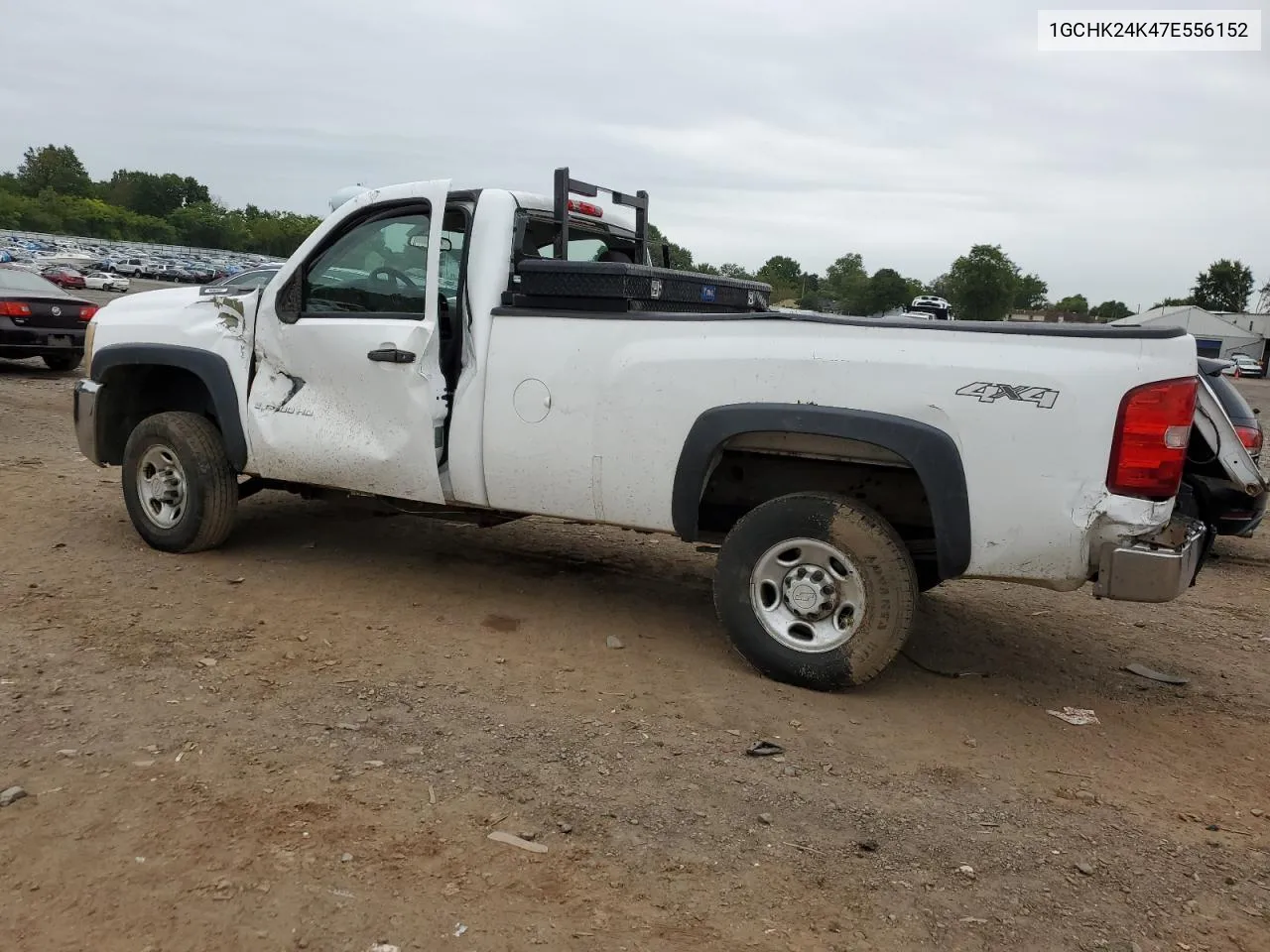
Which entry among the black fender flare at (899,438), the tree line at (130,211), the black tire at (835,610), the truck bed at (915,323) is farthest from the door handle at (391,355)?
the tree line at (130,211)

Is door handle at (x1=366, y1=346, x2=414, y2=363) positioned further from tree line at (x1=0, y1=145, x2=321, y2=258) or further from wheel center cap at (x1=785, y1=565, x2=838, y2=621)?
tree line at (x1=0, y1=145, x2=321, y2=258)

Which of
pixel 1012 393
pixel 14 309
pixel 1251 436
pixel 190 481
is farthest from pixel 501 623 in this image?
pixel 14 309

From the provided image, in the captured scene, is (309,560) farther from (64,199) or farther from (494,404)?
(64,199)

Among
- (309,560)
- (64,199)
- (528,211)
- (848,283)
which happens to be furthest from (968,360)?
(64,199)

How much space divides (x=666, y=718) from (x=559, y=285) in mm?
1948

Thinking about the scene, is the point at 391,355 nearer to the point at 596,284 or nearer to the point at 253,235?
the point at 596,284

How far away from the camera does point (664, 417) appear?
4227 millimetres

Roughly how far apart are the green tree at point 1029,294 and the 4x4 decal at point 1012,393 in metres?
69.8

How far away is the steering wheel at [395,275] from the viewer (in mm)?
4887

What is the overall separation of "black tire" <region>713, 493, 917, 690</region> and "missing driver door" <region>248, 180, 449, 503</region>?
1.55m

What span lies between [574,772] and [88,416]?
4047mm

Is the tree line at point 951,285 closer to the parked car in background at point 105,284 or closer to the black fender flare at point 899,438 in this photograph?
the parked car in background at point 105,284

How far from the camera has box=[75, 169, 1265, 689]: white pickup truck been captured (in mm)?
3609

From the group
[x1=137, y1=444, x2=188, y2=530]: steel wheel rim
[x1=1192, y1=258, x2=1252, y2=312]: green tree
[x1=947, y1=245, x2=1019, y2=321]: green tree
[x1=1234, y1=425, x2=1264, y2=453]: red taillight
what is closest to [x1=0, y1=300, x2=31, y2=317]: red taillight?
[x1=137, y1=444, x2=188, y2=530]: steel wheel rim
